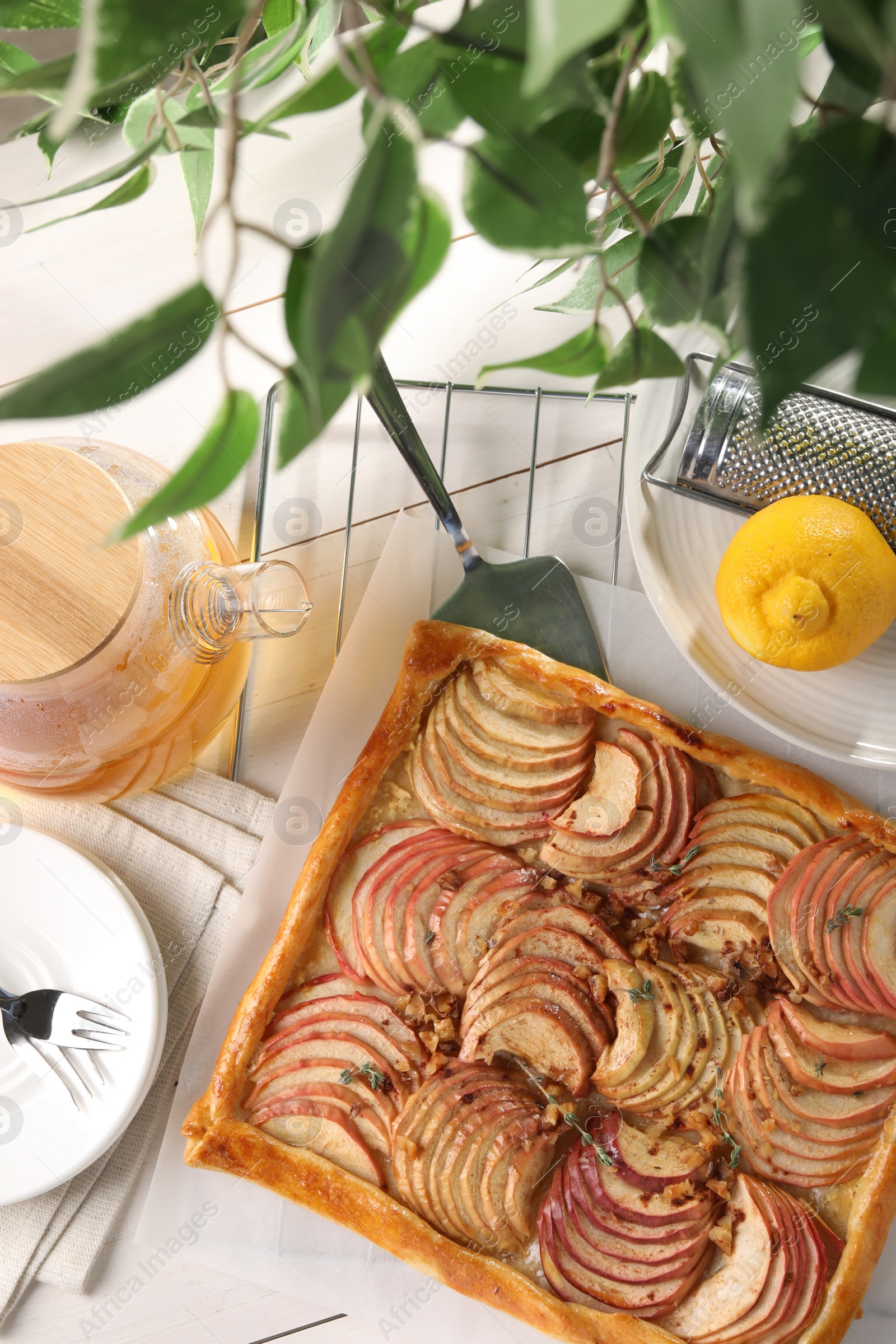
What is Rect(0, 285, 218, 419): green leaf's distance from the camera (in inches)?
13.1

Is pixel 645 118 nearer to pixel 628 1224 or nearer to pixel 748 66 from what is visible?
pixel 748 66

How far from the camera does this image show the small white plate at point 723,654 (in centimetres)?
172

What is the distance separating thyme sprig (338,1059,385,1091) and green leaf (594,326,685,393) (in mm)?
1550

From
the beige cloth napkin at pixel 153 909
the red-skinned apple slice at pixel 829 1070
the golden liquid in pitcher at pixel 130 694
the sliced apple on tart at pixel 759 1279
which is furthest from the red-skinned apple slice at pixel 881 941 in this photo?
the golden liquid in pitcher at pixel 130 694

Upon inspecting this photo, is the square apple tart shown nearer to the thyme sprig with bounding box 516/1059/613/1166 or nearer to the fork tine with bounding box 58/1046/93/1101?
the thyme sprig with bounding box 516/1059/613/1166

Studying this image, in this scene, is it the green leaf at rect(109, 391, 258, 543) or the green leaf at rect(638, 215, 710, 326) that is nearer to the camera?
the green leaf at rect(109, 391, 258, 543)

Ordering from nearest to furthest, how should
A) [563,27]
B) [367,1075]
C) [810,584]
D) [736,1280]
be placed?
[563,27]
[810,584]
[736,1280]
[367,1075]

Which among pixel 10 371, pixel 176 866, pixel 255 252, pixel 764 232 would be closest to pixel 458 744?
pixel 176 866

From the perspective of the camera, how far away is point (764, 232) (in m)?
0.33

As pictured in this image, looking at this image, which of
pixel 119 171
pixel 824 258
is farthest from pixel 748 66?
pixel 119 171

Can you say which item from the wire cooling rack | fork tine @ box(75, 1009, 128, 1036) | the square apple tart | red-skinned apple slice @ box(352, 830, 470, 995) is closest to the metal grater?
the wire cooling rack

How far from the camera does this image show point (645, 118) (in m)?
0.54

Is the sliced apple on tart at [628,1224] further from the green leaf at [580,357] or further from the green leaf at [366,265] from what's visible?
the green leaf at [366,265]

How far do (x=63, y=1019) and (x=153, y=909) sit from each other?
259mm
